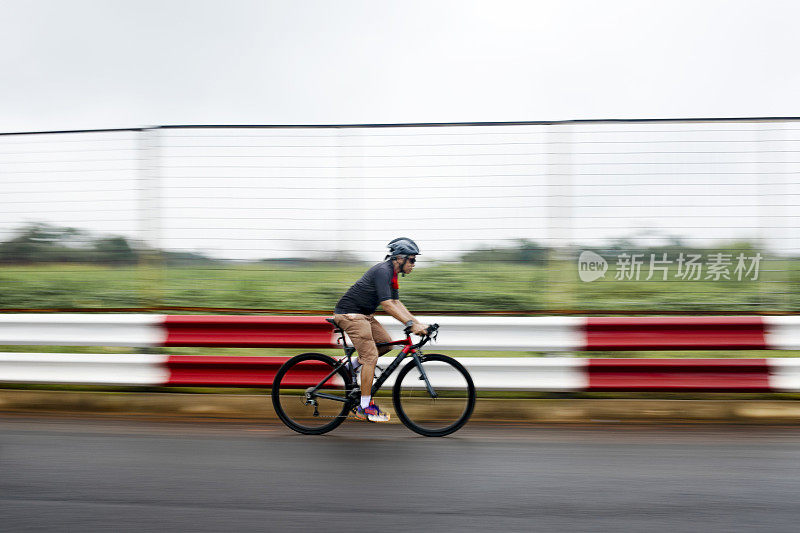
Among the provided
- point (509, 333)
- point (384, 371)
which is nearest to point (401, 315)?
point (384, 371)

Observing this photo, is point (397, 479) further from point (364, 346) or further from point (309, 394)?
point (309, 394)

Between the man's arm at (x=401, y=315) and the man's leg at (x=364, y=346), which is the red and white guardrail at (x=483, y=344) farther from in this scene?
the man's arm at (x=401, y=315)

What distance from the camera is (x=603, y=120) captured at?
307 inches

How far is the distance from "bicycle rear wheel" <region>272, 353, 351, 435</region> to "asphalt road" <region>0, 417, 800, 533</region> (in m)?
0.15

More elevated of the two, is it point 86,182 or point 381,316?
point 86,182

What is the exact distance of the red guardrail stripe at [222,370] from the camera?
25.3ft

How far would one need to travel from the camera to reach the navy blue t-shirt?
6887 mm

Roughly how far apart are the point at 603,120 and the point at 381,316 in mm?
2913

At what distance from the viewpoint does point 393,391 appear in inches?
273

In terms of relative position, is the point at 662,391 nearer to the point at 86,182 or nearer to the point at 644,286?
the point at 644,286

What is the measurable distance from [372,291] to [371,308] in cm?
16

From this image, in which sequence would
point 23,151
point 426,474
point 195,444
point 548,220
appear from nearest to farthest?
point 426,474
point 195,444
point 548,220
point 23,151

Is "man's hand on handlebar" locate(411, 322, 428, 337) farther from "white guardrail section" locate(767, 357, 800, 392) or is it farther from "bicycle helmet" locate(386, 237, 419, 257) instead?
"white guardrail section" locate(767, 357, 800, 392)

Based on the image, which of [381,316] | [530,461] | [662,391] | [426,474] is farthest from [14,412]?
[662,391]
